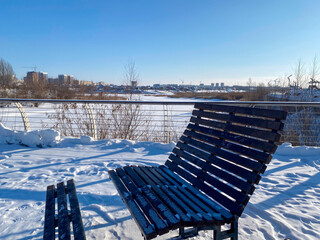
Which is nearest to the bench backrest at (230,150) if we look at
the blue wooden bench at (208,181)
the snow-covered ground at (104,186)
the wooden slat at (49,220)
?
the blue wooden bench at (208,181)

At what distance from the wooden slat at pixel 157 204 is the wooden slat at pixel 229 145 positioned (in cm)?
73

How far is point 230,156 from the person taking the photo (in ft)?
6.11

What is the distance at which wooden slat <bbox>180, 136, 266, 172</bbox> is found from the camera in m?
1.60

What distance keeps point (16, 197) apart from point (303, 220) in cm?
313

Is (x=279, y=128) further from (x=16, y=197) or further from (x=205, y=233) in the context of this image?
(x=16, y=197)

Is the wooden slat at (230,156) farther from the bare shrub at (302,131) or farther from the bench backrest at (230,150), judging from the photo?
the bare shrub at (302,131)

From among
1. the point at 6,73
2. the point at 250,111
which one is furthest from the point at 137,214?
the point at 6,73

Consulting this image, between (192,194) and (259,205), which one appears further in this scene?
(259,205)

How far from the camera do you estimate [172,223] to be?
1.31 meters

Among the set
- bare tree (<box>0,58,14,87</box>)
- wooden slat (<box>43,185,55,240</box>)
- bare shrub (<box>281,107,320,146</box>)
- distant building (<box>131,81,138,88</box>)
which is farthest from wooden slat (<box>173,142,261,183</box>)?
bare tree (<box>0,58,14,87</box>)

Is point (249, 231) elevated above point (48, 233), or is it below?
below

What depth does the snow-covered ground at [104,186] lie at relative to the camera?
2.12 meters

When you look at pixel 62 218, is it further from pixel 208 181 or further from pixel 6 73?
pixel 6 73

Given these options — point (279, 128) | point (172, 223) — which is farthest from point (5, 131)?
point (279, 128)
